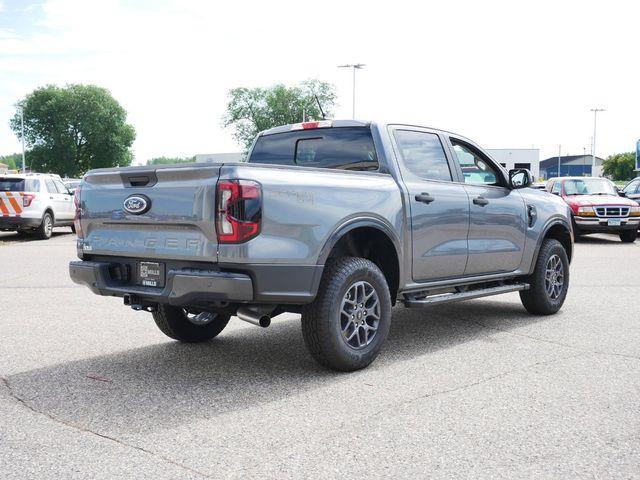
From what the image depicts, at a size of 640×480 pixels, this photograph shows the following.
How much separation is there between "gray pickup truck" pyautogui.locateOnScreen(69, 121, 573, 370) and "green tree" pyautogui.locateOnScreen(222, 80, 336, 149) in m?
74.4

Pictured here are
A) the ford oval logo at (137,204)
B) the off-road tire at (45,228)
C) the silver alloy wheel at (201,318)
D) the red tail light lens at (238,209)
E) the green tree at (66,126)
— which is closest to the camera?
the red tail light lens at (238,209)

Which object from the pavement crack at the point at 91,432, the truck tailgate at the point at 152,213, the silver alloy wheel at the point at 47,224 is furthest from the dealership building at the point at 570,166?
the pavement crack at the point at 91,432

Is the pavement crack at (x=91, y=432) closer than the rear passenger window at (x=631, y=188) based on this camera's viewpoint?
Yes

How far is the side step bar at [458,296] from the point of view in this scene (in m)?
5.76

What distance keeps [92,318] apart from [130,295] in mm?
2591

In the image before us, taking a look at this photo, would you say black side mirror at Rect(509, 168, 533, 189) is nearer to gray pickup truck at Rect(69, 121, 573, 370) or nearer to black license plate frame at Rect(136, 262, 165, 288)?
gray pickup truck at Rect(69, 121, 573, 370)

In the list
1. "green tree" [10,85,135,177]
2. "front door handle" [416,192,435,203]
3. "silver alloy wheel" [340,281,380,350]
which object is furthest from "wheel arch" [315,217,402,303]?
"green tree" [10,85,135,177]

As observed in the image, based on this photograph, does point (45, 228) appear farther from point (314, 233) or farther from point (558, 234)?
point (314, 233)

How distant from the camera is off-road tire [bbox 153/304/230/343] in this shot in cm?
589

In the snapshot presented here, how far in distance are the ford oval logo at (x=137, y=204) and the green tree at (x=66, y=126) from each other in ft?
244

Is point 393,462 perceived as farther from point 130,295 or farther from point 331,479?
point 130,295

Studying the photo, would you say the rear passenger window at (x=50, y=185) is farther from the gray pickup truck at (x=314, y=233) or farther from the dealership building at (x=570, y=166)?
the dealership building at (x=570, y=166)

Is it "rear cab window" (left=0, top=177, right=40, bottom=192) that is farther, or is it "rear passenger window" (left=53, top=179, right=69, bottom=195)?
"rear passenger window" (left=53, top=179, right=69, bottom=195)

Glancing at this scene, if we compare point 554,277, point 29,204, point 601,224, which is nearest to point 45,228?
point 29,204
